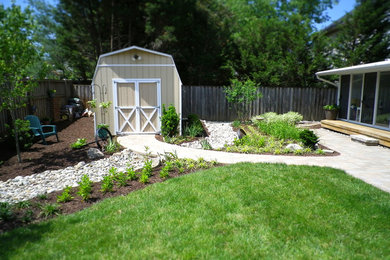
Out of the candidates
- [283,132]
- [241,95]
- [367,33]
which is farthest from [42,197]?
[367,33]

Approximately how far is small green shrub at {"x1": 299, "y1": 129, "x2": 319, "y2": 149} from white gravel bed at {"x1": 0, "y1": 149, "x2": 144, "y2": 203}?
4.31m

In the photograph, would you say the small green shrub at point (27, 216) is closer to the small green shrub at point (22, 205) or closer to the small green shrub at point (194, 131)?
the small green shrub at point (22, 205)

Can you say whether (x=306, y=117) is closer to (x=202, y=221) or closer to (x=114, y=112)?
(x=114, y=112)

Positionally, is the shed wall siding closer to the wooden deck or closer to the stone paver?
the stone paver

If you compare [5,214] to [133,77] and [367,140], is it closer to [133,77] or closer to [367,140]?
[133,77]

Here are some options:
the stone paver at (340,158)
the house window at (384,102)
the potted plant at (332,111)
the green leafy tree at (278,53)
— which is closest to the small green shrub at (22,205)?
the stone paver at (340,158)

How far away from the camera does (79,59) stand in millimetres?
15578

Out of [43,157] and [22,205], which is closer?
[22,205]

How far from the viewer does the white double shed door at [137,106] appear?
9570 mm

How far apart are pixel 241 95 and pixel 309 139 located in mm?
6995

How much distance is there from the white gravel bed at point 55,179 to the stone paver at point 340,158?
87 cm

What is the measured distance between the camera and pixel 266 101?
14367 millimetres

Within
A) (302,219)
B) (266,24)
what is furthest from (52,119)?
(266,24)

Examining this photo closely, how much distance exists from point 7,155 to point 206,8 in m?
12.9
